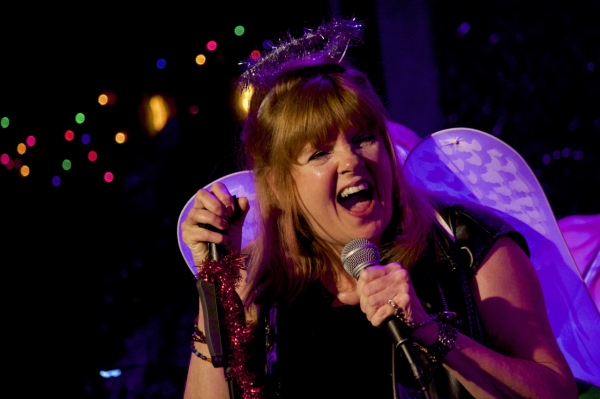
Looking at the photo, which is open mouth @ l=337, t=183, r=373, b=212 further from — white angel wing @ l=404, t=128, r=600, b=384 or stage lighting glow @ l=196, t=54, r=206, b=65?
stage lighting glow @ l=196, t=54, r=206, b=65

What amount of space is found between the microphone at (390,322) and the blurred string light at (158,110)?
159 cm

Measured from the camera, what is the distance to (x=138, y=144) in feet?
8.50

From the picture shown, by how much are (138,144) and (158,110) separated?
0.17 metres

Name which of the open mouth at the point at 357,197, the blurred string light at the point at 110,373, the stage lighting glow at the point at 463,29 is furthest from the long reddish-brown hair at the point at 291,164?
the stage lighting glow at the point at 463,29

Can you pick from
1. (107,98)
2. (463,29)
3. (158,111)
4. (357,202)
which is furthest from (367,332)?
(463,29)

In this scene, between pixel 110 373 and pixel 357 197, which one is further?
pixel 110 373

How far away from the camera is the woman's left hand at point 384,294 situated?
1003mm

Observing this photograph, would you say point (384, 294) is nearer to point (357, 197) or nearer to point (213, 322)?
point (213, 322)

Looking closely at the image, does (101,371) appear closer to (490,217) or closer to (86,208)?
(86,208)

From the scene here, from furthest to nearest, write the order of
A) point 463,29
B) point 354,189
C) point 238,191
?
point 463,29, point 238,191, point 354,189

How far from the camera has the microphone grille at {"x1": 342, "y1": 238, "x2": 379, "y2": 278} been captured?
3.58 ft

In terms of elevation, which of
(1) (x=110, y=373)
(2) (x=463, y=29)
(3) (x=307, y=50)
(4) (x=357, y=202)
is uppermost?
(2) (x=463, y=29)

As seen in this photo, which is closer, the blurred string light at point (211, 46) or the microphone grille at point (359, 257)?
Result: the microphone grille at point (359, 257)

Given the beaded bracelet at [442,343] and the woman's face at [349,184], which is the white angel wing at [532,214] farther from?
the beaded bracelet at [442,343]
